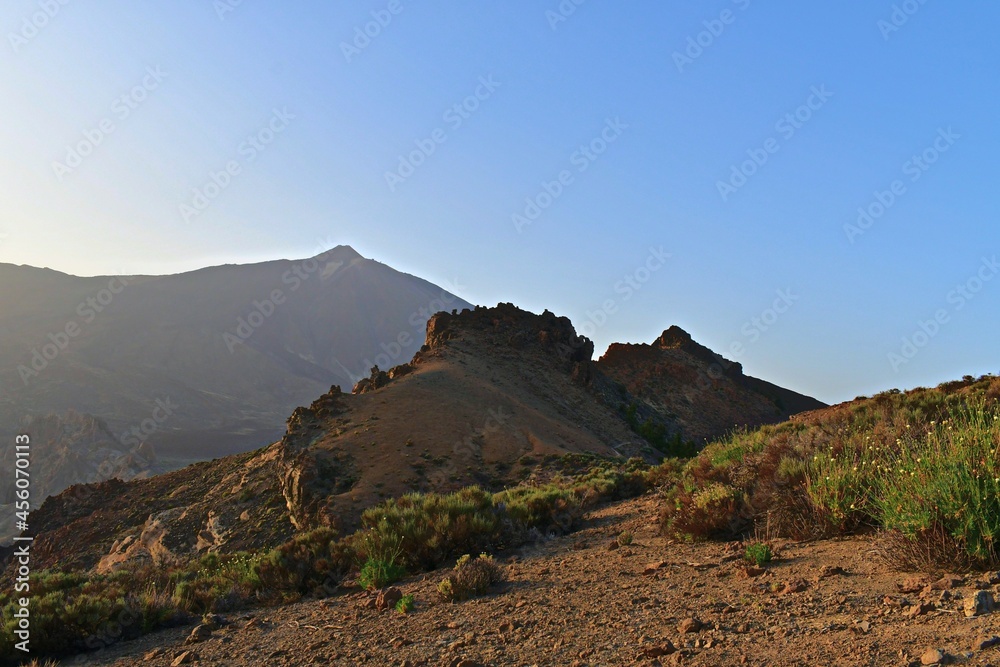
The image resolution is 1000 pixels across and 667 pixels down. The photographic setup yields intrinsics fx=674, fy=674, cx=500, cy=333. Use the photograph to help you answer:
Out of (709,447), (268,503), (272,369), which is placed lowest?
(268,503)

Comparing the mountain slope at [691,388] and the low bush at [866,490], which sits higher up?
the mountain slope at [691,388]

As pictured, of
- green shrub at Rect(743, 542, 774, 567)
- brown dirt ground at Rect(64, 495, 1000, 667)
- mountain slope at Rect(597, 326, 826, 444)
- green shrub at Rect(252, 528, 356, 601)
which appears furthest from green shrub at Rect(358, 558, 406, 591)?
mountain slope at Rect(597, 326, 826, 444)

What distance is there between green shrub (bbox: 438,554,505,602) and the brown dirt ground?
0.16 metres

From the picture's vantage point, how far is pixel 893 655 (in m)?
4.05

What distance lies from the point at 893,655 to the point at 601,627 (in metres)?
2.24

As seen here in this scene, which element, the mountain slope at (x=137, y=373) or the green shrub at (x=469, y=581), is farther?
the mountain slope at (x=137, y=373)

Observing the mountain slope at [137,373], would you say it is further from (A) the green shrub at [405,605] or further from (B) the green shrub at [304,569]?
(A) the green shrub at [405,605]

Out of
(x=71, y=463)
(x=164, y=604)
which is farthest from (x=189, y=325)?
(x=164, y=604)

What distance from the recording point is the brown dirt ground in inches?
175

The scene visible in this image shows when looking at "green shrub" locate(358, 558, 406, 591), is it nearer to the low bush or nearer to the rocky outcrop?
the low bush

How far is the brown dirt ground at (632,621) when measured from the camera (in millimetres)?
4449

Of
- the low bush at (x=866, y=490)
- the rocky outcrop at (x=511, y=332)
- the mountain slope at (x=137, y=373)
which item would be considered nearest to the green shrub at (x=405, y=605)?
the low bush at (x=866, y=490)

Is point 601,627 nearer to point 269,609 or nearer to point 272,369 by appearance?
point 269,609

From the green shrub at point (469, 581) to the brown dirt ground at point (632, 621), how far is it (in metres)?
0.16
